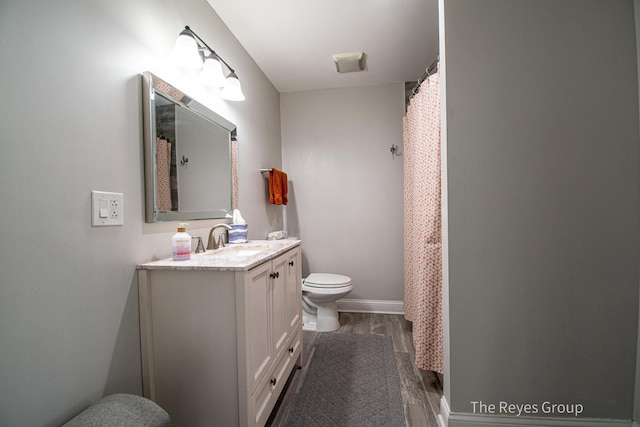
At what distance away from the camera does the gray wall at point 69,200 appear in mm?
700

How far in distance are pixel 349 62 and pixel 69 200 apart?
7.16 feet

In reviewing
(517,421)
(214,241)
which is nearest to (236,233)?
(214,241)

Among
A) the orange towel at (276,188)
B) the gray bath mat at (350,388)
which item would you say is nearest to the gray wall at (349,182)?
the orange towel at (276,188)

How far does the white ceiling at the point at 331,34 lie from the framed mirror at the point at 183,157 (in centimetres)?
74

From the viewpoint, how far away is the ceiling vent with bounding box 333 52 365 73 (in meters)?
2.20

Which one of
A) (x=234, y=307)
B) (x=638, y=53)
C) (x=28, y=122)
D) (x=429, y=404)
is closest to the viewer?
(x=28, y=122)

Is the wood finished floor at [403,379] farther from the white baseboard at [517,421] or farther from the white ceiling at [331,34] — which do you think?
the white ceiling at [331,34]

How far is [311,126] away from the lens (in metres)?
2.87

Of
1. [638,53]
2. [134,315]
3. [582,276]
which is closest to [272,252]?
[134,315]

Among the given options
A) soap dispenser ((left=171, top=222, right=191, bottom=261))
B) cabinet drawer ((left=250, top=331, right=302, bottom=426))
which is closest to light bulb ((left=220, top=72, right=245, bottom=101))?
soap dispenser ((left=171, top=222, right=191, bottom=261))

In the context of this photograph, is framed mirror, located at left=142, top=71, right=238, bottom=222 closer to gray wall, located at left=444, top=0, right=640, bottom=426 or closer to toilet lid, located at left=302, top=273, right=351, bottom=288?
toilet lid, located at left=302, top=273, right=351, bottom=288

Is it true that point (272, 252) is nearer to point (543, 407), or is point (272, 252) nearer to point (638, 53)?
point (543, 407)

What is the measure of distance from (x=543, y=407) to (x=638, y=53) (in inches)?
62.9

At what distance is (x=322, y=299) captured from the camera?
2.26 m
